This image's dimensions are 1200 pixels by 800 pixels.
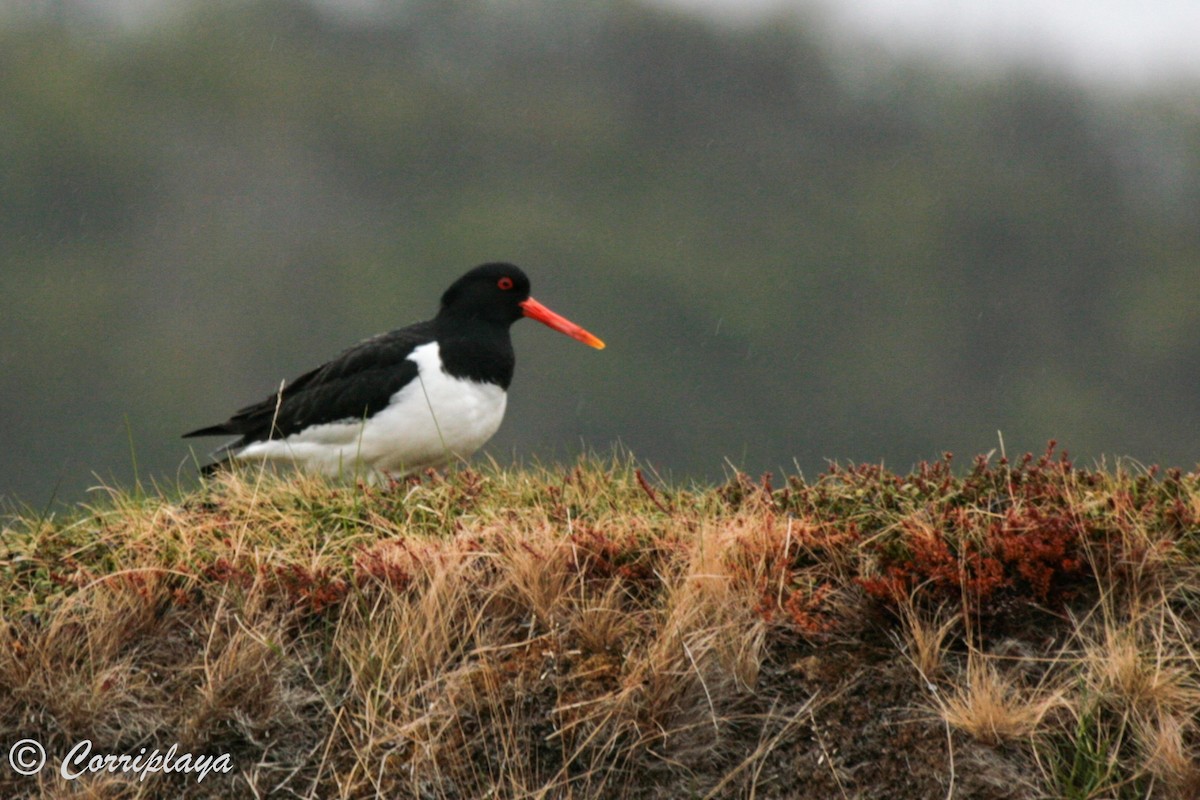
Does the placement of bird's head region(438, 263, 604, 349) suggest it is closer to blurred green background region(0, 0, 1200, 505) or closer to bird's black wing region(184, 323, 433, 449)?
bird's black wing region(184, 323, 433, 449)

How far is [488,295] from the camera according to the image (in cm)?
1033

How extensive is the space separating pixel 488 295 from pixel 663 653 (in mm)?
5000

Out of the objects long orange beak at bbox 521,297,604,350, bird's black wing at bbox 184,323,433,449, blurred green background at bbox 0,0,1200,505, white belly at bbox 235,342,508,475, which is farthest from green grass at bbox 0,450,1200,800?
blurred green background at bbox 0,0,1200,505

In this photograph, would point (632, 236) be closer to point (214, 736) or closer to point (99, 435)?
point (99, 435)

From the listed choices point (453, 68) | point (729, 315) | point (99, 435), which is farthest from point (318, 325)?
point (453, 68)

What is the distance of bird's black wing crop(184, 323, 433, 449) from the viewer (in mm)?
9516

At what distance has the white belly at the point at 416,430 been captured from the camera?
939 centimetres

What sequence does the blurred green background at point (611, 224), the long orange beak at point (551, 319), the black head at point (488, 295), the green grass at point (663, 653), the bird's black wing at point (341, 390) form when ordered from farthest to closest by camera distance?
the blurred green background at point (611, 224), the long orange beak at point (551, 319), the black head at point (488, 295), the bird's black wing at point (341, 390), the green grass at point (663, 653)

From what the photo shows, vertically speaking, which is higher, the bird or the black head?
→ the black head

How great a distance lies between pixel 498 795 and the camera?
5.56 meters

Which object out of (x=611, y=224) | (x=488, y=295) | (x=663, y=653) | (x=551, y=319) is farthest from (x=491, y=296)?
(x=611, y=224)

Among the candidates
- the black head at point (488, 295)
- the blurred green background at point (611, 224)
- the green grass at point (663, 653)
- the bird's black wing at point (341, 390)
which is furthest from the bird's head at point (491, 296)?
the blurred green background at point (611, 224)

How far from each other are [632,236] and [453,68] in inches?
1563

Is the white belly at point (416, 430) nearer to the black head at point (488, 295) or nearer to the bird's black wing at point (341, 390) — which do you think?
the bird's black wing at point (341, 390)
